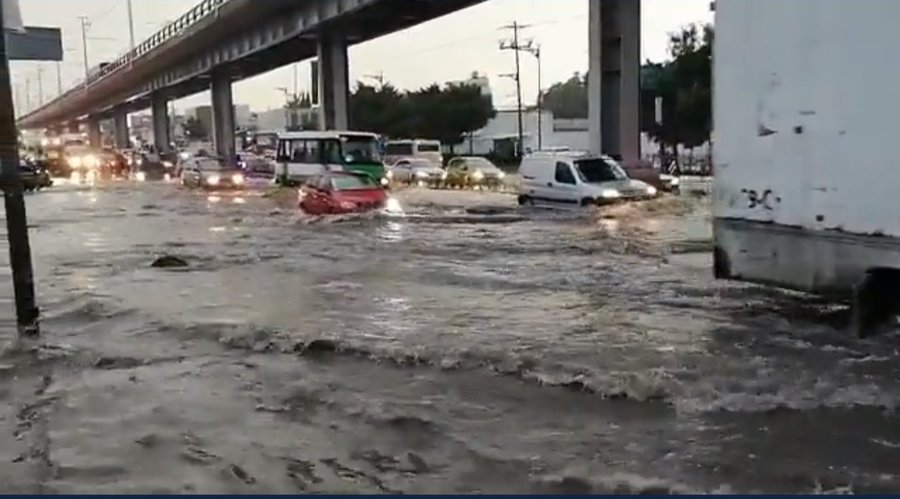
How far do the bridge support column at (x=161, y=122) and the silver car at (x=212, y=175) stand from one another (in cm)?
5584

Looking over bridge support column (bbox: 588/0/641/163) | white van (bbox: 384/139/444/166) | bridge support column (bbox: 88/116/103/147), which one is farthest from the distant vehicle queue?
bridge support column (bbox: 88/116/103/147)

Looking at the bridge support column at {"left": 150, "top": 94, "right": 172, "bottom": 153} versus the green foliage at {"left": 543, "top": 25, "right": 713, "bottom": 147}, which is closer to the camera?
the green foliage at {"left": 543, "top": 25, "right": 713, "bottom": 147}

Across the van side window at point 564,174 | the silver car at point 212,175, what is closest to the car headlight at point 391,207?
the van side window at point 564,174

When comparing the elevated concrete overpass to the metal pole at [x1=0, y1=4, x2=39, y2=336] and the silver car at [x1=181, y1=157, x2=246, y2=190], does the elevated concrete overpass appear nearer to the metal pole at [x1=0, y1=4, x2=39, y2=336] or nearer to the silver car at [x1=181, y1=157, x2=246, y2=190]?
the silver car at [x1=181, y1=157, x2=246, y2=190]

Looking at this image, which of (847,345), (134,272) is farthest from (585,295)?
(134,272)

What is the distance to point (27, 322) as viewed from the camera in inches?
400

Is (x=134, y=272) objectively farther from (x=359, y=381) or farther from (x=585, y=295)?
(x=359, y=381)

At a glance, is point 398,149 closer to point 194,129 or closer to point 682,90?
point 682,90

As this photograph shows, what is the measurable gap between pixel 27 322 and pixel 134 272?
5.45 meters

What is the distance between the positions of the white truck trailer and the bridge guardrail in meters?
44.9

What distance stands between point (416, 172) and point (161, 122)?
61.9 metres

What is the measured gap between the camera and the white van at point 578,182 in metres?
25.5

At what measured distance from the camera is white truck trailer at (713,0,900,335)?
6.69 meters

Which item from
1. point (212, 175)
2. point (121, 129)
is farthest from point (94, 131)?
point (212, 175)
